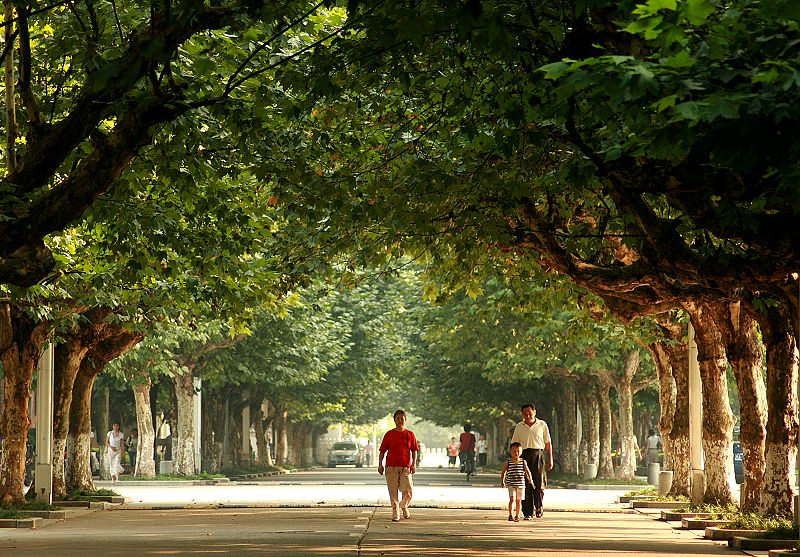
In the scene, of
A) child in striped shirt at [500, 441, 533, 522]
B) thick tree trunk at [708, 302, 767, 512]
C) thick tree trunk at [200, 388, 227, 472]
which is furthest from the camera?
thick tree trunk at [200, 388, 227, 472]

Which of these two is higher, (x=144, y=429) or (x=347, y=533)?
(x=144, y=429)

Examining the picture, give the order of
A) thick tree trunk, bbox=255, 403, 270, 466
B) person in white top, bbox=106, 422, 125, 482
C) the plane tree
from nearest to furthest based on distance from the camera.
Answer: the plane tree → person in white top, bbox=106, 422, 125, 482 → thick tree trunk, bbox=255, 403, 270, 466

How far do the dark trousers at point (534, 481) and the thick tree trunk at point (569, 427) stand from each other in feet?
91.6

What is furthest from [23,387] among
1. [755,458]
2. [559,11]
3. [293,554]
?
[559,11]

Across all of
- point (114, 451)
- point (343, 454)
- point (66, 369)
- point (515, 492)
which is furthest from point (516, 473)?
point (343, 454)

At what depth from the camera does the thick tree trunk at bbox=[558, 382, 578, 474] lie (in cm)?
5084

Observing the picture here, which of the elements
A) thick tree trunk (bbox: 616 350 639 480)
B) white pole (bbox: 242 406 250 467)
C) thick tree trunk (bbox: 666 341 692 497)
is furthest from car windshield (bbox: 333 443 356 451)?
thick tree trunk (bbox: 666 341 692 497)

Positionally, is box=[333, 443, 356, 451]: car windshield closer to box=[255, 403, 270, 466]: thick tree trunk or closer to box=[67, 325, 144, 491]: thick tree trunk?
box=[255, 403, 270, 466]: thick tree trunk

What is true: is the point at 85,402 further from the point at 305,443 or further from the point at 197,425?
the point at 305,443

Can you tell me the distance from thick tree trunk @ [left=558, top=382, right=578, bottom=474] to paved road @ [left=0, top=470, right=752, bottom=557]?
21402 mm

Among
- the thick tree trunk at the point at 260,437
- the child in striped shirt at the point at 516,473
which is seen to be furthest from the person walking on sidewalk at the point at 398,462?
the thick tree trunk at the point at 260,437

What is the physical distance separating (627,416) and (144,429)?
50.5 feet

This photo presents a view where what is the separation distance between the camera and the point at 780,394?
61.1 feet

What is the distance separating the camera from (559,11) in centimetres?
1338
